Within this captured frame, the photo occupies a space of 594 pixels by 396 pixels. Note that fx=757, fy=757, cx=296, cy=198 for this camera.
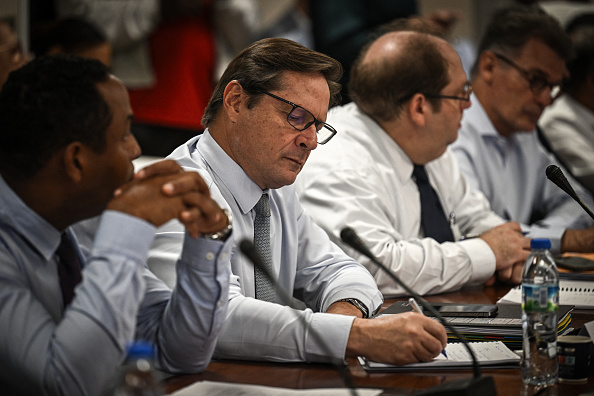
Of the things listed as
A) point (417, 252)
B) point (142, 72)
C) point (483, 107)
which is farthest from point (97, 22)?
point (417, 252)

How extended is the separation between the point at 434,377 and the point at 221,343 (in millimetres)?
442

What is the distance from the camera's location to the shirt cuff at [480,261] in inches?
90.4

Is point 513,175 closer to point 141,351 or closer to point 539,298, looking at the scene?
point 539,298

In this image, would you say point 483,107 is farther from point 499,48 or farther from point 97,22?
point 97,22

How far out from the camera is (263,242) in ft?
6.15

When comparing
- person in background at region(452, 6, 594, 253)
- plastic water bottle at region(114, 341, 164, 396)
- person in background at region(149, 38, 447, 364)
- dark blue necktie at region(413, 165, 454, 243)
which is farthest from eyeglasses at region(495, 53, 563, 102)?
plastic water bottle at region(114, 341, 164, 396)

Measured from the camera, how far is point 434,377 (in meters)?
1.41

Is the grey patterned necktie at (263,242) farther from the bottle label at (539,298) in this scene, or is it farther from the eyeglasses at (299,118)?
the bottle label at (539,298)

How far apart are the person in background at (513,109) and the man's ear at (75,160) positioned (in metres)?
2.14

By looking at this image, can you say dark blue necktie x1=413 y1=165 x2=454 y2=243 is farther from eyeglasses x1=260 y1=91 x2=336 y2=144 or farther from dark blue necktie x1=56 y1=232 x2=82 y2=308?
dark blue necktie x1=56 y1=232 x2=82 y2=308

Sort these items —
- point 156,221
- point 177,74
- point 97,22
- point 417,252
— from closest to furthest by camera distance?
point 156,221 → point 417,252 → point 97,22 → point 177,74

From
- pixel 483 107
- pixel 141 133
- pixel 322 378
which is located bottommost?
pixel 141 133

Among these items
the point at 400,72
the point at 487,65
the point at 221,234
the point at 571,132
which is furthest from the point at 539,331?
the point at 571,132

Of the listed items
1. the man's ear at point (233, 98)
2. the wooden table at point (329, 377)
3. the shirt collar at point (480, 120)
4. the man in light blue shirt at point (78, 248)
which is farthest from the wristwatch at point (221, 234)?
the shirt collar at point (480, 120)
